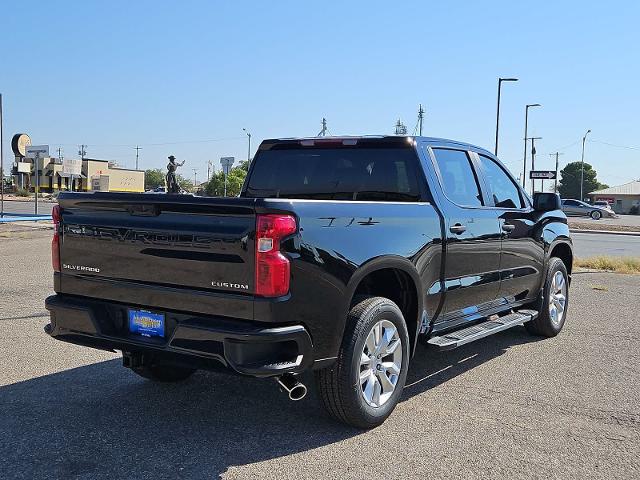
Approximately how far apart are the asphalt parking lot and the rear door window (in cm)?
152

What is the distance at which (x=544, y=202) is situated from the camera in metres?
6.78

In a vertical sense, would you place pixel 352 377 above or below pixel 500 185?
below

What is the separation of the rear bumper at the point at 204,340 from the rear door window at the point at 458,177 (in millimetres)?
2247

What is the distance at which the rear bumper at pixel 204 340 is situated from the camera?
3578 millimetres

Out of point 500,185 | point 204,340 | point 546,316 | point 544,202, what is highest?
point 500,185

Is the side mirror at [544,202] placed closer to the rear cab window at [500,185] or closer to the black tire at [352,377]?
the rear cab window at [500,185]

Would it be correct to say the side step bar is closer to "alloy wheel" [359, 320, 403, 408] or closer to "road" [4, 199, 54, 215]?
"alloy wheel" [359, 320, 403, 408]

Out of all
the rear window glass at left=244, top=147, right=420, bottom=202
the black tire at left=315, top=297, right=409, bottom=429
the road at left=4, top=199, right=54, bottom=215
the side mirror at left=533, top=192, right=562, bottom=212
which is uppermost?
the rear window glass at left=244, top=147, right=420, bottom=202

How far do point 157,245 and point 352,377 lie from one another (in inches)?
56.8

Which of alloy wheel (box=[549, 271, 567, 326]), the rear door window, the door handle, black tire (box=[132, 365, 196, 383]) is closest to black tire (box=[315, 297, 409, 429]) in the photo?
the door handle

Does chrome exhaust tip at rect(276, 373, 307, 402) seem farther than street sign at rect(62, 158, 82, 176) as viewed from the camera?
No

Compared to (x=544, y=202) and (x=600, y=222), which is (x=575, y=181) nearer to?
(x=600, y=222)

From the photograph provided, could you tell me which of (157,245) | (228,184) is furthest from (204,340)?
(228,184)

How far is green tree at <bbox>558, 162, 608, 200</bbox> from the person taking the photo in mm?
97500
